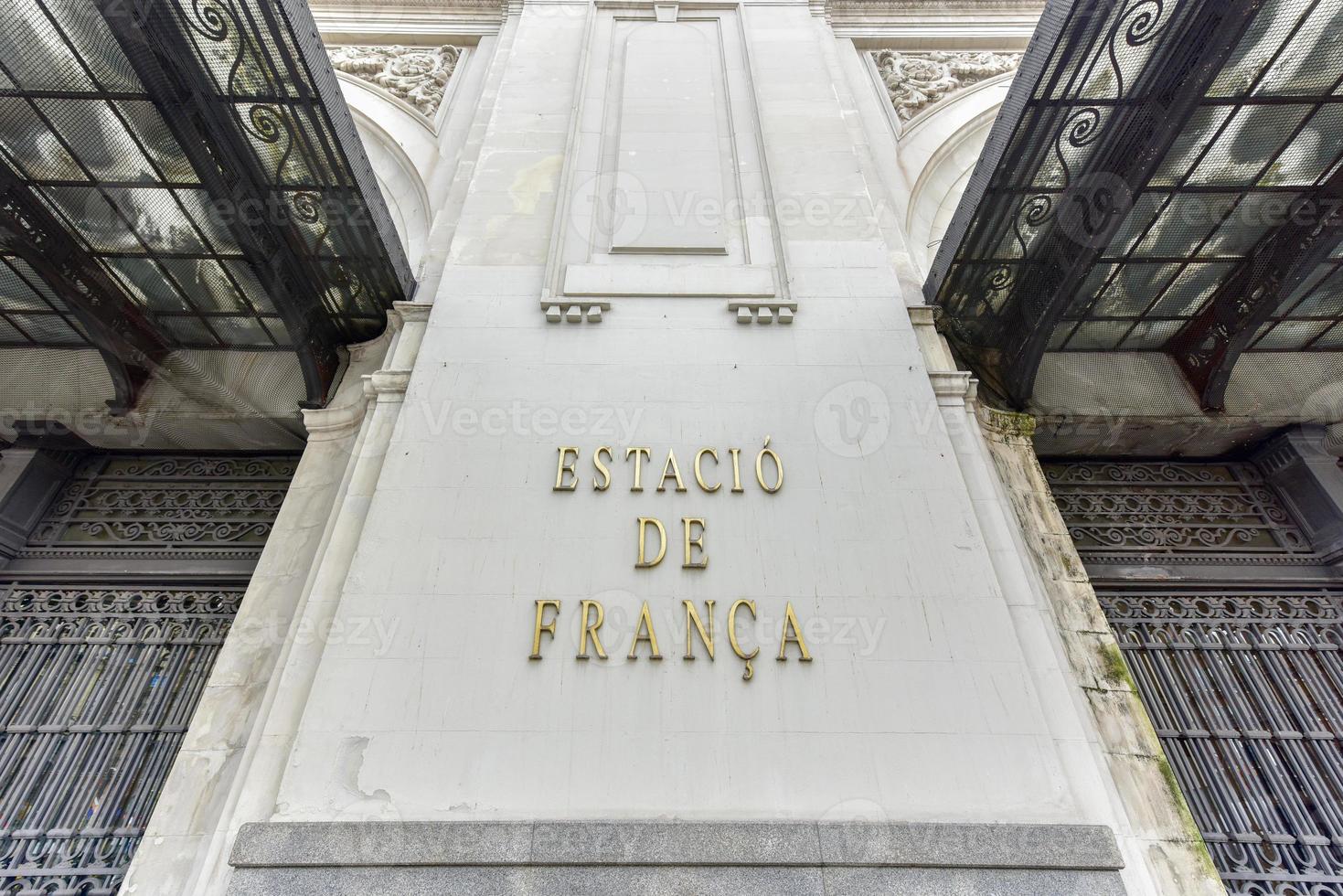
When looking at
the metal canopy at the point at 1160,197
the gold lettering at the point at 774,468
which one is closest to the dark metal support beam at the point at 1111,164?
the metal canopy at the point at 1160,197

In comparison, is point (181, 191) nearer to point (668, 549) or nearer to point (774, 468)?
point (668, 549)

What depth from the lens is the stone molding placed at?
3469 mm

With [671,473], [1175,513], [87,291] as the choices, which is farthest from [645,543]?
[1175,513]

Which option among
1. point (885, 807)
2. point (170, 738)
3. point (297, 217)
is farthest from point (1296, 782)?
point (297, 217)

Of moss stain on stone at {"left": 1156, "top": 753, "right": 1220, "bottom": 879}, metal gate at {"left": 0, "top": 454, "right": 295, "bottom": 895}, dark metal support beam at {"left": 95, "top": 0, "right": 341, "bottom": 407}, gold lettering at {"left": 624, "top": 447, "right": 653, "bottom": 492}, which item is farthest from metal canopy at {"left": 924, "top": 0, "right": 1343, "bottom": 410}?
metal gate at {"left": 0, "top": 454, "right": 295, "bottom": 895}

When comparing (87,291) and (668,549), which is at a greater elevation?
(87,291)

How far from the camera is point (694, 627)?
4.32 metres

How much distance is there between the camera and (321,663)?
4141mm

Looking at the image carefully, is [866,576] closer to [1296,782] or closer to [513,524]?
[513,524]

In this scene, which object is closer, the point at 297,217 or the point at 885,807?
the point at 885,807

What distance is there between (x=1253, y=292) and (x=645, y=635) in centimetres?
693

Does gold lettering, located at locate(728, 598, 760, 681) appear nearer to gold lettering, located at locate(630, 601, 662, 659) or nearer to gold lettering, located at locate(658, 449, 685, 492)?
gold lettering, located at locate(630, 601, 662, 659)

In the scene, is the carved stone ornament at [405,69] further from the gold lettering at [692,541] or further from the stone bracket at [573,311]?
the gold lettering at [692,541]

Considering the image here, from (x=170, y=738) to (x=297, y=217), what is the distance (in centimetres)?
475
